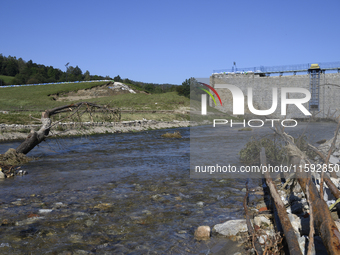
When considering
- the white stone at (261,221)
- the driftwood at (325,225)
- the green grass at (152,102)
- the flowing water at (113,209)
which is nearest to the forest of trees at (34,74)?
the green grass at (152,102)

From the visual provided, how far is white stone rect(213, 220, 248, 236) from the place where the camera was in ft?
17.0

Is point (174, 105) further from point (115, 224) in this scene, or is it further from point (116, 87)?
point (115, 224)

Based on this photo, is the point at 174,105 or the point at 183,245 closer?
the point at 183,245

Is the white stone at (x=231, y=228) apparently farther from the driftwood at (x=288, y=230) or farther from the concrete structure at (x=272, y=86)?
the concrete structure at (x=272, y=86)

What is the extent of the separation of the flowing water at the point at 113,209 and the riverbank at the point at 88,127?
3.52 m

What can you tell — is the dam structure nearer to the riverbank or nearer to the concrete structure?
the concrete structure

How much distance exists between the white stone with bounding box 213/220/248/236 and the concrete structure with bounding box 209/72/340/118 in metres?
48.8

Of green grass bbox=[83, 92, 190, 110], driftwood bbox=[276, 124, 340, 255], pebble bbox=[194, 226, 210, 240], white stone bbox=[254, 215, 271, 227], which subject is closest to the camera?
driftwood bbox=[276, 124, 340, 255]

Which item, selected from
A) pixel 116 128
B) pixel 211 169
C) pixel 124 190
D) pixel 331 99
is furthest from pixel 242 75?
pixel 124 190

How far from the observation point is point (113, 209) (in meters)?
6.73

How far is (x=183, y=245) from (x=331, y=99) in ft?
183

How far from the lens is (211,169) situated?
37.3 feet

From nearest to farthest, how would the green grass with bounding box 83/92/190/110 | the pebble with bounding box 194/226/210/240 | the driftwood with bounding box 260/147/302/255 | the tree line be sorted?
1. the driftwood with bounding box 260/147/302/255
2. the pebble with bounding box 194/226/210/240
3. the green grass with bounding box 83/92/190/110
4. the tree line

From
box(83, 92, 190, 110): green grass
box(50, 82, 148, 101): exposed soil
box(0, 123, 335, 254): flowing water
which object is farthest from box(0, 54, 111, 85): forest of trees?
box(0, 123, 335, 254): flowing water
